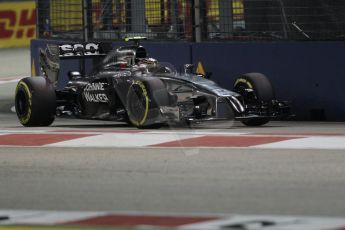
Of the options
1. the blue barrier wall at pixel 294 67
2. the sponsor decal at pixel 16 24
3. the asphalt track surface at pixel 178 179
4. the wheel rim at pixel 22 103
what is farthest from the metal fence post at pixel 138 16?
the sponsor decal at pixel 16 24

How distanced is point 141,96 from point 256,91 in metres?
1.62

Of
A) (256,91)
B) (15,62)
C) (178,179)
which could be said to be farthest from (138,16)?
(15,62)

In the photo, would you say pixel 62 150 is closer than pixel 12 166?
No

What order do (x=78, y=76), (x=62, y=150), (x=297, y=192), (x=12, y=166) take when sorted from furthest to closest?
(x=78, y=76) < (x=62, y=150) < (x=12, y=166) < (x=297, y=192)

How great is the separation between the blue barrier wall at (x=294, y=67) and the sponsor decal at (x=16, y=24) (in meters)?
17.8

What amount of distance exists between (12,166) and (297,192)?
3.21 metres

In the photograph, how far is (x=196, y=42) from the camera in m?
17.5

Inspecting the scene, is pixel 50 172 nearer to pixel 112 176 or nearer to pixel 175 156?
pixel 112 176

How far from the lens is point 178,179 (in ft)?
31.1

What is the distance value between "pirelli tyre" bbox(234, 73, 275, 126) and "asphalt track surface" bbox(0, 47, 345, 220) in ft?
6.94

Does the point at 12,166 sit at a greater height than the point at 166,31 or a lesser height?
lesser

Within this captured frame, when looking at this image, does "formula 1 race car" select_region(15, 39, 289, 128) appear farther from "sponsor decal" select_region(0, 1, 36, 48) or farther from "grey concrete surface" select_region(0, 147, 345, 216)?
"sponsor decal" select_region(0, 1, 36, 48)

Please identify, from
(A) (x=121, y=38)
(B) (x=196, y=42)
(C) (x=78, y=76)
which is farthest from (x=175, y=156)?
(A) (x=121, y=38)

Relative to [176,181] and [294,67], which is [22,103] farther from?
[176,181]
